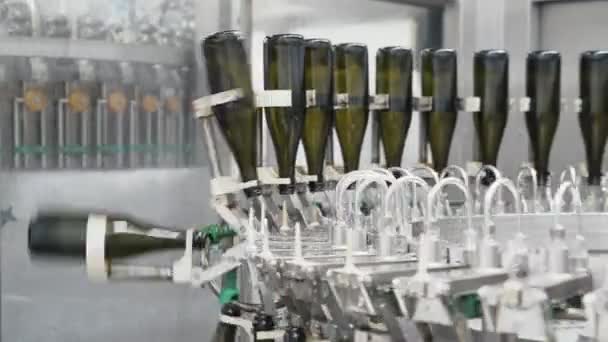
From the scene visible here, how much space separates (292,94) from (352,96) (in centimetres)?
26

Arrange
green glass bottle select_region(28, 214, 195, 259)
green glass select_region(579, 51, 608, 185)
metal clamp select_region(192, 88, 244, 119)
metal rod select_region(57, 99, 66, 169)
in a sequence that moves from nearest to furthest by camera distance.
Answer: green glass bottle select_region(28, 214, 195, 259)
metal clamp select_region(192, 88, 244, 119)
green glass select_region(579, 51, 608, 185)
metal rod select_region(57, 99, 66, 169)

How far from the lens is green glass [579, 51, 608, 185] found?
1.93 meters

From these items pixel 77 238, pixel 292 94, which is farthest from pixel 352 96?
pixel 77 238

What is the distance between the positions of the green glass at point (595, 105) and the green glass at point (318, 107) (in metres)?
0.63

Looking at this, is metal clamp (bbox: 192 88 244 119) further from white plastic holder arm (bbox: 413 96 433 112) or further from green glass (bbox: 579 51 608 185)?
green glass (bbox: 579 51 608 185)

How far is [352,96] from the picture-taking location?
178cm

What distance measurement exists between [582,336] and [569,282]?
69 millimetres

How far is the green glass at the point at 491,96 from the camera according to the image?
202 cm

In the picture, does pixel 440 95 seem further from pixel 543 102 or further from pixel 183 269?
pixel 183 269

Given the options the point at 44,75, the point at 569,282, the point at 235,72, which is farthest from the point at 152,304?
the point at 569,282

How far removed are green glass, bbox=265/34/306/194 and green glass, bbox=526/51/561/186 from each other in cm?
67

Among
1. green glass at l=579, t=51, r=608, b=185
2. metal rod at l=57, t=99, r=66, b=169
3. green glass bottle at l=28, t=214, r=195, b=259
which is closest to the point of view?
green glass bottle at l=28, t=214, r=195, b=259

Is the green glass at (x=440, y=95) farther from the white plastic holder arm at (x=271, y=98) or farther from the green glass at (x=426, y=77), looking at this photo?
the white plastic holder arm at (x=271, y=98)

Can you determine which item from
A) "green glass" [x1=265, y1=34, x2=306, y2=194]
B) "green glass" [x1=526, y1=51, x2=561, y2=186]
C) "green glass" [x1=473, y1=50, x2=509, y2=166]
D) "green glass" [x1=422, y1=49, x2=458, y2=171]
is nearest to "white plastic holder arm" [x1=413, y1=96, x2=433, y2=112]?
"green glass" [x1=422, y1=49, x2=458, y2=171]
